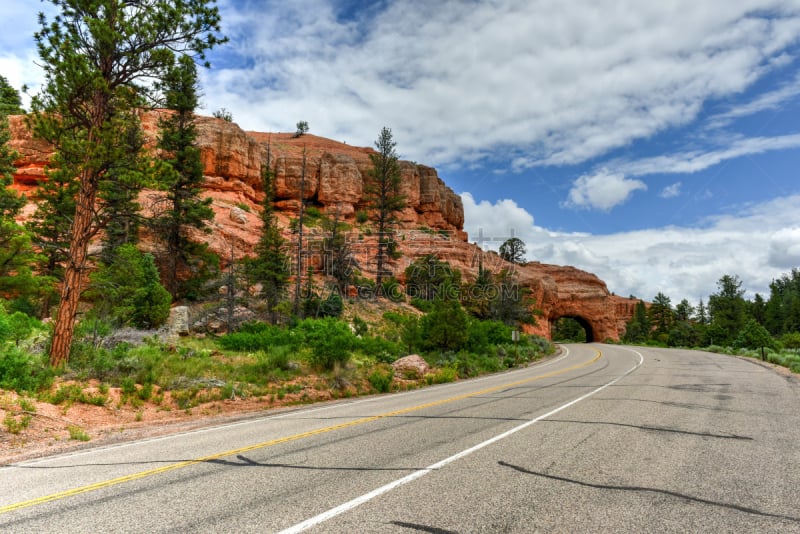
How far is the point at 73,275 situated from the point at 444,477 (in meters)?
12.4

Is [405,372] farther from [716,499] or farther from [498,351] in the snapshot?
[716,499]

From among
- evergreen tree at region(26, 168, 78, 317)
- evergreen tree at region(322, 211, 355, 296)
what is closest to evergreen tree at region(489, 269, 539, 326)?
evergreen tree at region(322, 211, 355, 296)

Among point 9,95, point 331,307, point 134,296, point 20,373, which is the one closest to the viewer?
point 20,373

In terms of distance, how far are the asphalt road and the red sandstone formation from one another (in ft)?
91.9

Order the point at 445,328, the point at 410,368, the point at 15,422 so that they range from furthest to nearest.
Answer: the point at 445,328, the point at 410,368, the point at 15,422

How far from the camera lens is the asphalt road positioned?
3822mm

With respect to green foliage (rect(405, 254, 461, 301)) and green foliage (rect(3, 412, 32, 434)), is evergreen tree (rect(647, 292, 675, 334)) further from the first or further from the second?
green foliage (rect(3, 412, 32, 434))

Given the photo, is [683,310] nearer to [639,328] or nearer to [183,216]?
[639,328]

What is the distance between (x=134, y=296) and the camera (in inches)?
835

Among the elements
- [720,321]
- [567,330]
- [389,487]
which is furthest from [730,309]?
[389,487]

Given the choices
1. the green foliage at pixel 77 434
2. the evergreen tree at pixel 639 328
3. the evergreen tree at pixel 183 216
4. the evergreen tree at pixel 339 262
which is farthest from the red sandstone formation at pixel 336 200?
the green foliage at pixel 77 434

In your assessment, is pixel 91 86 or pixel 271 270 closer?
pixel 91 86

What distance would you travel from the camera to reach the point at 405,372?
1867 cm

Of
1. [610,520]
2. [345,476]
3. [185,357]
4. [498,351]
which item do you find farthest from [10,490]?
[498,351]
